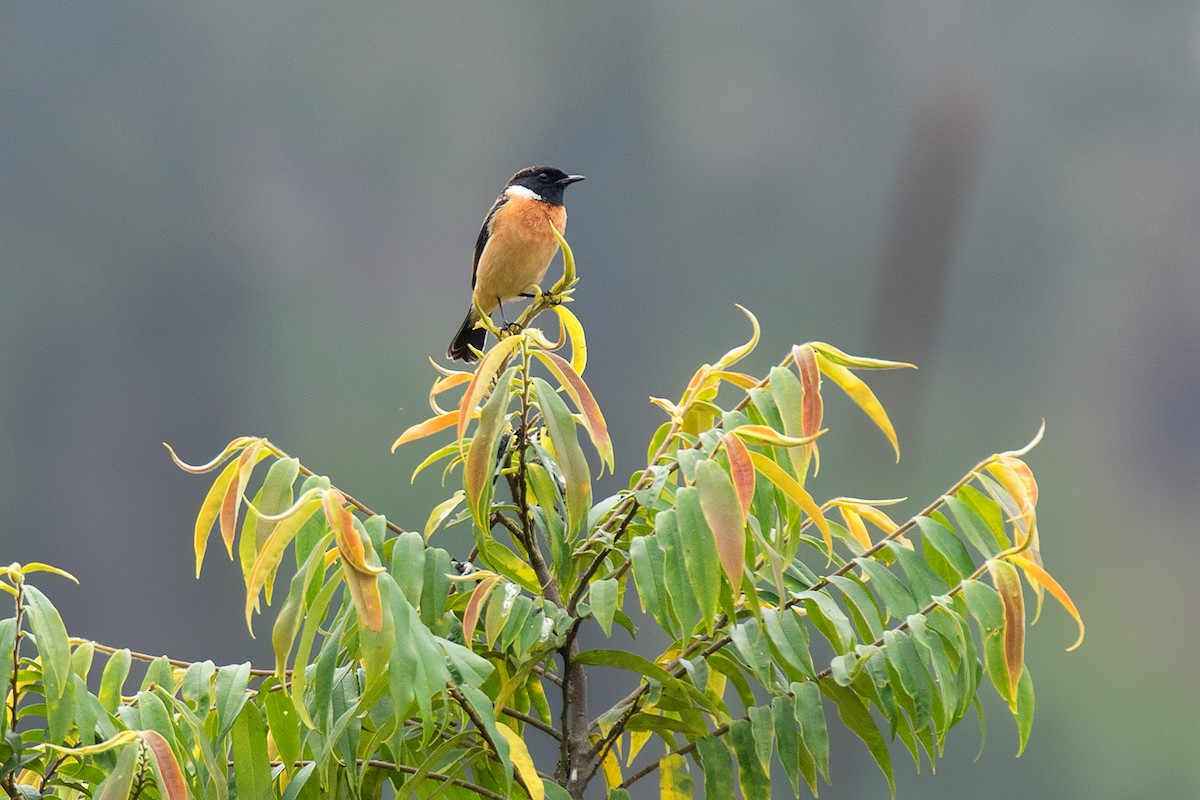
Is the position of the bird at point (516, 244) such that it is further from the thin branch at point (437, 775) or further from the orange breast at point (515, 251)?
the thin branch at point (437, 775)

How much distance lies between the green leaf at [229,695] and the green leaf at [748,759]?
0.44 metres

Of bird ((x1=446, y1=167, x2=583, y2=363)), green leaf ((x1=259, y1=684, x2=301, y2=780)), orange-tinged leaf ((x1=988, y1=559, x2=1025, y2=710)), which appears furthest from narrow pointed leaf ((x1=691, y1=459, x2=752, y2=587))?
bird ((x1=446, y1=167, x2=583, y2=363))

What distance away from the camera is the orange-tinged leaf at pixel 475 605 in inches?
40.1

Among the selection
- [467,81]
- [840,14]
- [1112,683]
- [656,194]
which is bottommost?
[1112,683]

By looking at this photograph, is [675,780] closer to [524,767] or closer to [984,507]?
[524,767]

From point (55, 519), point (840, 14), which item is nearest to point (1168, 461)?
point (840, 14)

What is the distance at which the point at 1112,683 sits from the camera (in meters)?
4.38

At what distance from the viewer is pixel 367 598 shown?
0.84 metres

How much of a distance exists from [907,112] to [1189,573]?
200 cm

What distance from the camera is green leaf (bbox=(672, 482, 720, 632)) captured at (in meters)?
0.97

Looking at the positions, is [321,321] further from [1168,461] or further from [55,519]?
[1168,461]

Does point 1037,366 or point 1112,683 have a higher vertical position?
point 1037,366

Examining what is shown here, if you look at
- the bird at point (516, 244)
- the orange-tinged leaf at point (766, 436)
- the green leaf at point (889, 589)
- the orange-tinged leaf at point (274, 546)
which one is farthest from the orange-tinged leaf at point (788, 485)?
the bird at point (516, 244)

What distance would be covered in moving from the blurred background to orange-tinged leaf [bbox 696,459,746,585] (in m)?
3.15
